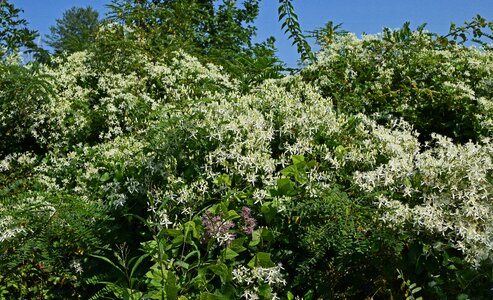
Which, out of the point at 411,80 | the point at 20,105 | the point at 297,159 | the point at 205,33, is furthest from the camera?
the point at 205,33

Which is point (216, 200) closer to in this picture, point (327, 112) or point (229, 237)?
point (229, 237)

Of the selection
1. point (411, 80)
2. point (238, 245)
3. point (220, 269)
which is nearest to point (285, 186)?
point (238, 245)

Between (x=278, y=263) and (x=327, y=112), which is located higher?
(x=327, y=112)

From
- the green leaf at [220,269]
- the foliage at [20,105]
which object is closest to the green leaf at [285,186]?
the green leaf at [220,269]

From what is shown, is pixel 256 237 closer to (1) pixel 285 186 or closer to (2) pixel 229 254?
(2) pixel 229 254

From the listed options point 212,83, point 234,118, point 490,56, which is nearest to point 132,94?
point 212,83

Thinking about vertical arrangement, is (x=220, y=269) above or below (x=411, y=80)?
below

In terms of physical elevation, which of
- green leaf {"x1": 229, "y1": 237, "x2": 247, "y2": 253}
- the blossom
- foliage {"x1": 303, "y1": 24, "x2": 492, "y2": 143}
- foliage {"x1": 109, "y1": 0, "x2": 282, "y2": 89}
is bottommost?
green leaf {"x1": 229, "y1": 237, "x2": 247, "y2": 253}

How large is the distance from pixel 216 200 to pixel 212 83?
2.47 m

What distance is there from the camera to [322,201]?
282 cm

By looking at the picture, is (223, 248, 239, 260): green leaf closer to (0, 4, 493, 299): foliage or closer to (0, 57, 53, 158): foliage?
(0, 4, 493, 299): foliage

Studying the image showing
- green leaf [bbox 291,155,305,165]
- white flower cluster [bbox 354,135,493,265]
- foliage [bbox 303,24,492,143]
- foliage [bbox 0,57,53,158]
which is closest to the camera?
white flower cluster [bbox 354,135,493,265]

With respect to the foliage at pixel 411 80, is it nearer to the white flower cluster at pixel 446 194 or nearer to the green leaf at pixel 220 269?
the white flower cluster at pixel 446 194

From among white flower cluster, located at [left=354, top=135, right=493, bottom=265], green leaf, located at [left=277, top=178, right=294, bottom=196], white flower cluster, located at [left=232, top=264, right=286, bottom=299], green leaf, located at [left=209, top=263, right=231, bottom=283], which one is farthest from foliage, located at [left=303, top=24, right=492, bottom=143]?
green leaf, located at [left=209, top=263, right=231, bottom=283]
